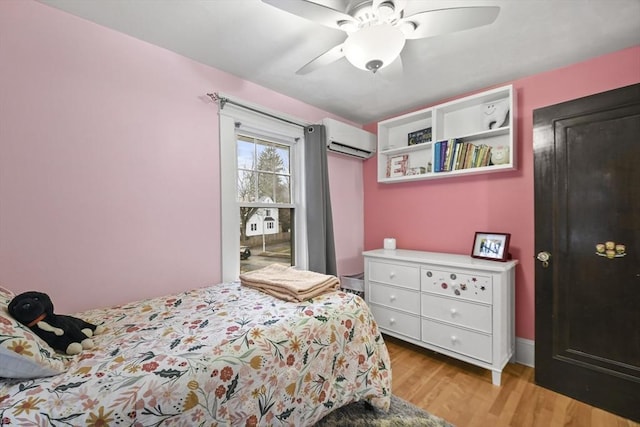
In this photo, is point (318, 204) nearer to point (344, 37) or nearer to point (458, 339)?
point (344, 37)

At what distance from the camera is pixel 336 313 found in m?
1.46

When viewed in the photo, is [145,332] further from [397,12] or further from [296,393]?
[397,12]

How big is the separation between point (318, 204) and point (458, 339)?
5.08 ft

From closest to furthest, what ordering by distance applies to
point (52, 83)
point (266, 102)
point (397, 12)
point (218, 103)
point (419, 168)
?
point (397, 12), point (52, 83), point (218, 103), point (266, 102), point (419, 168)

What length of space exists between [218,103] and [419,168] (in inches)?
75.9

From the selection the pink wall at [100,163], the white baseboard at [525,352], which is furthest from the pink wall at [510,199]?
the pink wall at [100,163]

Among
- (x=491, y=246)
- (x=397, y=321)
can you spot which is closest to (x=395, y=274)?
(x=397, y=321)

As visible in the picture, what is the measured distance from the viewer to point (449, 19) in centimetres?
119

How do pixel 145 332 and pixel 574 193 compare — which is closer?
pixel 145 332

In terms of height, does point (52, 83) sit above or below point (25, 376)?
above

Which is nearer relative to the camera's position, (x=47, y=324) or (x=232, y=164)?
(x=47, y=324)

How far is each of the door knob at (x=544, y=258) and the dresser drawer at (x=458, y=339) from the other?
0.63 m

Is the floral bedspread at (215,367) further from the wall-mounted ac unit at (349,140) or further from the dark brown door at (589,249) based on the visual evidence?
the wall-mounted ac unit at (349,140)

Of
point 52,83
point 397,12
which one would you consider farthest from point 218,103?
point 397,12
